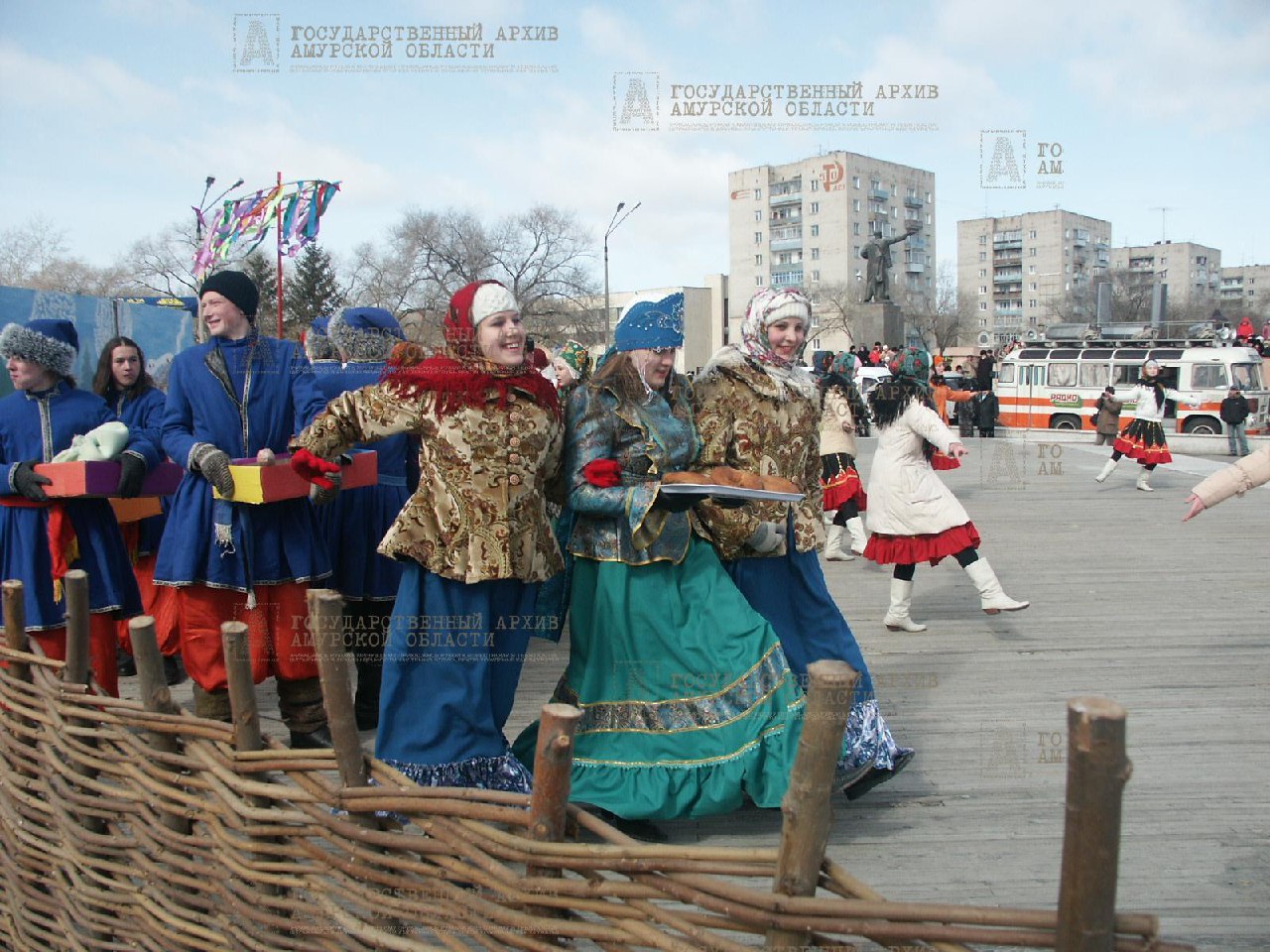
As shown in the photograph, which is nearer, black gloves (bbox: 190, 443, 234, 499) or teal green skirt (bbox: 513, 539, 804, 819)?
teal green skirt (bbox: 513, 539, 804, 819)

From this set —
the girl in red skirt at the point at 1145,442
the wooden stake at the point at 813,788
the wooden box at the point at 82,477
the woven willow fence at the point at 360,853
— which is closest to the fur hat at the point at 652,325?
the woven willow fence at the point at 360,853

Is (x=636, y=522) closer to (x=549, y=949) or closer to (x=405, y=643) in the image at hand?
(x=405, y=643)

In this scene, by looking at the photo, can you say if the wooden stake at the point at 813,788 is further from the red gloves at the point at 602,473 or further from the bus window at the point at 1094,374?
the bus window at the point at 1094,374

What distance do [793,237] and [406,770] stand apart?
73.4 metres

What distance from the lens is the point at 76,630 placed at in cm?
296

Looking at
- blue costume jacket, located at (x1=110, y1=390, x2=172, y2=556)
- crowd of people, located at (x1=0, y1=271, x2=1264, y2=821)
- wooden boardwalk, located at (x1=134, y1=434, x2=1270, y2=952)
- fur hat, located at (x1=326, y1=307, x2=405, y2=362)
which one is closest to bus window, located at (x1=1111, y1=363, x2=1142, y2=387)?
wooden boardwalk, located at (x1=134, y1=434, x2=1270, y2=952)

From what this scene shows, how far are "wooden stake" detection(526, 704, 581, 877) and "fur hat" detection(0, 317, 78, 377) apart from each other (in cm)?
313

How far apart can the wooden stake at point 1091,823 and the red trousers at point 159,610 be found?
11.7ft

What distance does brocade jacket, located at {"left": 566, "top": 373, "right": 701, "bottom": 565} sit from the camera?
3.46 metres

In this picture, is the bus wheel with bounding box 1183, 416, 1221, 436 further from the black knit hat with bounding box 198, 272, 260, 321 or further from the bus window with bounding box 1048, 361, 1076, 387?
the black knit hat with bounding box 198, 272, 260, 321

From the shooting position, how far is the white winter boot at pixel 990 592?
5922mm

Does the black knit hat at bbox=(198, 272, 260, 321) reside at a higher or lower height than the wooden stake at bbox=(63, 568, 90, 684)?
higher

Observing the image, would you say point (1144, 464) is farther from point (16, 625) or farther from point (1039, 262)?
point (1039, 262)

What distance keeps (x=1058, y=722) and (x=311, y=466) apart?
3.21 metres
